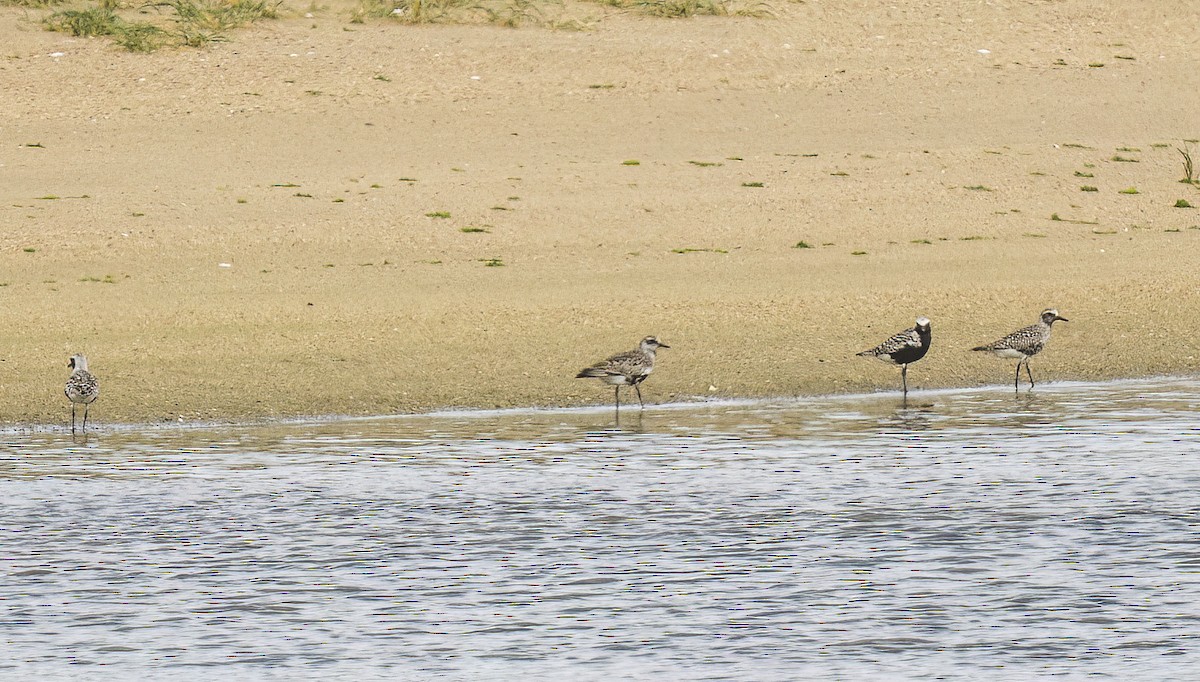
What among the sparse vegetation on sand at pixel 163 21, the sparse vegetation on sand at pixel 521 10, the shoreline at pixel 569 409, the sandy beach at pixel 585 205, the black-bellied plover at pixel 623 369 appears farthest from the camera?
the sparse vegetation on sand at pixel 521 10

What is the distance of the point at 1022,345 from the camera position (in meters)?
16.1

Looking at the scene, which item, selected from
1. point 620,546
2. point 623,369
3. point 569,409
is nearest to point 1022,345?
point 623,369

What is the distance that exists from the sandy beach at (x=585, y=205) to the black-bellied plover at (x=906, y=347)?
1.70 feet

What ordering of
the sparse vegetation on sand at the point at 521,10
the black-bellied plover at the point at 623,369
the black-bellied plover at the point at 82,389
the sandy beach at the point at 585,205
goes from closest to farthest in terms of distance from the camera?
the black-bellied plover at the point at 82,389
the black-bellied plover at the point at 623,369
the sandy beach at the point at 585,205
the sparse vegetation on sand at the point at 521,10

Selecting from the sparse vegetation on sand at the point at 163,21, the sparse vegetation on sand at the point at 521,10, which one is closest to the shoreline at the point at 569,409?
the sparse vegetation on sand at the point at 163,21

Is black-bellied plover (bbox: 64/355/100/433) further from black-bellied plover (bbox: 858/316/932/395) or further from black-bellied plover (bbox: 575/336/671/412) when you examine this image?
black-bellied plover (bbox: 858/316/932/395)

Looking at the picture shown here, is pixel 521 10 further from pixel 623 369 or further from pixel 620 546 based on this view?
pixel 620 546

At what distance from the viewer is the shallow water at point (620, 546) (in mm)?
8469

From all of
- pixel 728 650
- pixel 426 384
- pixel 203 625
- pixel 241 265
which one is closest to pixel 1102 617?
pixel 728 650

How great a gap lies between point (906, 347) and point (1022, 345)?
1055 millimetres

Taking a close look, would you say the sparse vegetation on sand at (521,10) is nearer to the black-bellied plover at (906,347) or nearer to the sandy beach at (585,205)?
the sandy beach at (585,205)

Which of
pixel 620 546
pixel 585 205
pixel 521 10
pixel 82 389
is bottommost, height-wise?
pixel 620 546

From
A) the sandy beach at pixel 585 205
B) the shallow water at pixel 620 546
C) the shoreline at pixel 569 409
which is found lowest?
the shallow water at pixel 620 546

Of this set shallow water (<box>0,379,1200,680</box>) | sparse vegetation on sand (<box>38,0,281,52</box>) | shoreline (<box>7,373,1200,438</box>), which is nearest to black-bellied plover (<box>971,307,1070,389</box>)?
shoreline (<box>7,373,1200,438</box>)
